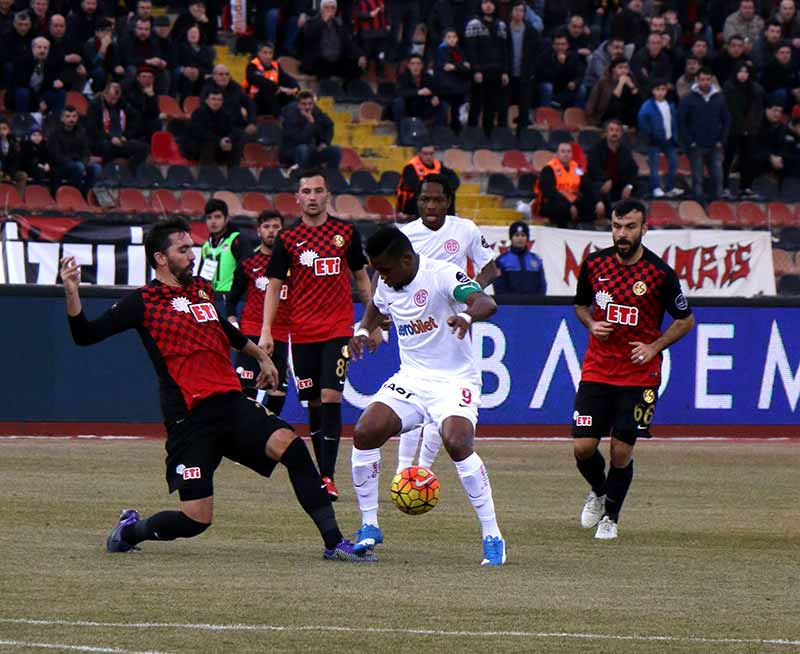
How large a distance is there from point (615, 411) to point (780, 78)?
17.7 m

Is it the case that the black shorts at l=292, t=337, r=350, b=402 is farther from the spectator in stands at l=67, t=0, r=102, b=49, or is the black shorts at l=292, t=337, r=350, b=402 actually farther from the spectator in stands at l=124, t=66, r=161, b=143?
the spectator in stands at l=67, t=0, r=102, b=49

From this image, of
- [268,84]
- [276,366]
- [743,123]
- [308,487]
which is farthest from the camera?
[743,123]

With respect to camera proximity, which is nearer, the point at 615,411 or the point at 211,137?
the point at 615,411

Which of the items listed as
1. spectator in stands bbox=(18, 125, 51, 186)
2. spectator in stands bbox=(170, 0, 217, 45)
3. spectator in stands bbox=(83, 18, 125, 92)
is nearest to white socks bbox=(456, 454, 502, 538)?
spectator in stands bbox=(18, 125, 51, 186)

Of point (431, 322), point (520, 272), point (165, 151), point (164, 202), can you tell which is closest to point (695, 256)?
point (520, 272)

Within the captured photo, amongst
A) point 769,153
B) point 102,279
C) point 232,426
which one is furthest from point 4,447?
point 769,153

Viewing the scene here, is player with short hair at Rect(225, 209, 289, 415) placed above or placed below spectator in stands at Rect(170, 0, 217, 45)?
below

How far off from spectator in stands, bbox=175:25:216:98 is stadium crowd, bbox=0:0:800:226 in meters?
0.02

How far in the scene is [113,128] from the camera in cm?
2355

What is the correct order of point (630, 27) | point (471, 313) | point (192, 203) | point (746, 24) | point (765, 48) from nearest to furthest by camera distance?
point (471, 313)
point (192, 203)
point (630, 27)
point (765, 48)
point (746, 24)

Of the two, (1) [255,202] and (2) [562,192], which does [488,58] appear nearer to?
(2) [562,192]

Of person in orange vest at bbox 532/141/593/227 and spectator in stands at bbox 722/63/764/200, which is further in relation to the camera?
spectator in stands at bbox 722/63/764/200

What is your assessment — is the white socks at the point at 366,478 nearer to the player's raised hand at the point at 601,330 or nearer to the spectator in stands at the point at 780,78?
the player's raised hand at the point at 601,330

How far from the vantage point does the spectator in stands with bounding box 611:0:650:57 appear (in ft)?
91.9
